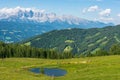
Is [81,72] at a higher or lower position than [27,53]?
lower

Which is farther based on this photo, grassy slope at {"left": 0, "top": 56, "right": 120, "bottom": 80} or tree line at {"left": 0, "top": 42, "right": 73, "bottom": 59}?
tree line at {"left": 0, "top": 42, "right": 73, "bottom": 59}

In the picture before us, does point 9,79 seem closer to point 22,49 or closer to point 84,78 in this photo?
point 84,78

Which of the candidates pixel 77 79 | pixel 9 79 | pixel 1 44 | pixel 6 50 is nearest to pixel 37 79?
pixel 9 79

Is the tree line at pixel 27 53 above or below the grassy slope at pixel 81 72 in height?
above

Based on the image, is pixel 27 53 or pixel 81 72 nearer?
pixel 81 72

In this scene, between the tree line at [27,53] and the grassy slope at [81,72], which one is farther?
the tree line at [27,53]

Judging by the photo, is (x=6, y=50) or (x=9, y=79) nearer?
(x=9, y=79)

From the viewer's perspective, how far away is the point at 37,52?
191500mm

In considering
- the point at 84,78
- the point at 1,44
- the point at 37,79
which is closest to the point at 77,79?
the point at 84,78

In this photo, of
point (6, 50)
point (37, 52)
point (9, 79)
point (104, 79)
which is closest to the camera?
point (104, 79)

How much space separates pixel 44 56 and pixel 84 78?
433ft

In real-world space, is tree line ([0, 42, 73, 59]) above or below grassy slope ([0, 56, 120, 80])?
above

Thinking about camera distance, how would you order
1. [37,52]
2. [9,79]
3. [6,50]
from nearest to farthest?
[9,79], [6,50], [37,52]

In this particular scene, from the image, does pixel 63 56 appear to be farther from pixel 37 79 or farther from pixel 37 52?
pixel 37 79
